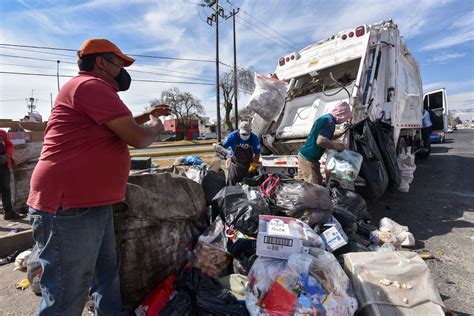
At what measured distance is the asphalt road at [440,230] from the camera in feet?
7.29

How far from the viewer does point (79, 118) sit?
1.41 meters

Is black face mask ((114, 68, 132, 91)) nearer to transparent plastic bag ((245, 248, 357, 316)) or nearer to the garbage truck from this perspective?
transparent plastic bag ((245, 248, 357, 316))

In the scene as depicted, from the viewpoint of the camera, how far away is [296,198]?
257 centimetres

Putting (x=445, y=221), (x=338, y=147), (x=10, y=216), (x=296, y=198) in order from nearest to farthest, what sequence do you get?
(x=296, y=198), (x=338, y=147), (x=445, y=221), (x=10, y=216)

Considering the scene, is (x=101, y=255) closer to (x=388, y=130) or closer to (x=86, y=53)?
(x=86, y=53)

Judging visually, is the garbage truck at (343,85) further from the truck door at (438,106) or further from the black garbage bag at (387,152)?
the truck door at (438,106)

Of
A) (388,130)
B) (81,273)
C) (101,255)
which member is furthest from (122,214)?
(388,130)

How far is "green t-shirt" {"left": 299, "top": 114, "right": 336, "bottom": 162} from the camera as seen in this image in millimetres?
3381

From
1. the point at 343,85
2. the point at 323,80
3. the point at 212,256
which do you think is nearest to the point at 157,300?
the point at 212,256

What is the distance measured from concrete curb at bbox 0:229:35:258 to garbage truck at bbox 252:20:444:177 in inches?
127

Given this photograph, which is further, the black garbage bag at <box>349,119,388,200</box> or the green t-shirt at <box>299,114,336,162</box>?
the black garbage bag at <box>349,119,388,200</box>

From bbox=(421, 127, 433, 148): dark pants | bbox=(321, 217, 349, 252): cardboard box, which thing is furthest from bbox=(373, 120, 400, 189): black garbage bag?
bbox=(421, 127, 433, 148): dark pants

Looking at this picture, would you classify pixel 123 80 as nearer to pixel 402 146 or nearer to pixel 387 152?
pixel 387 152

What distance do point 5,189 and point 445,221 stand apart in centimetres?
638
